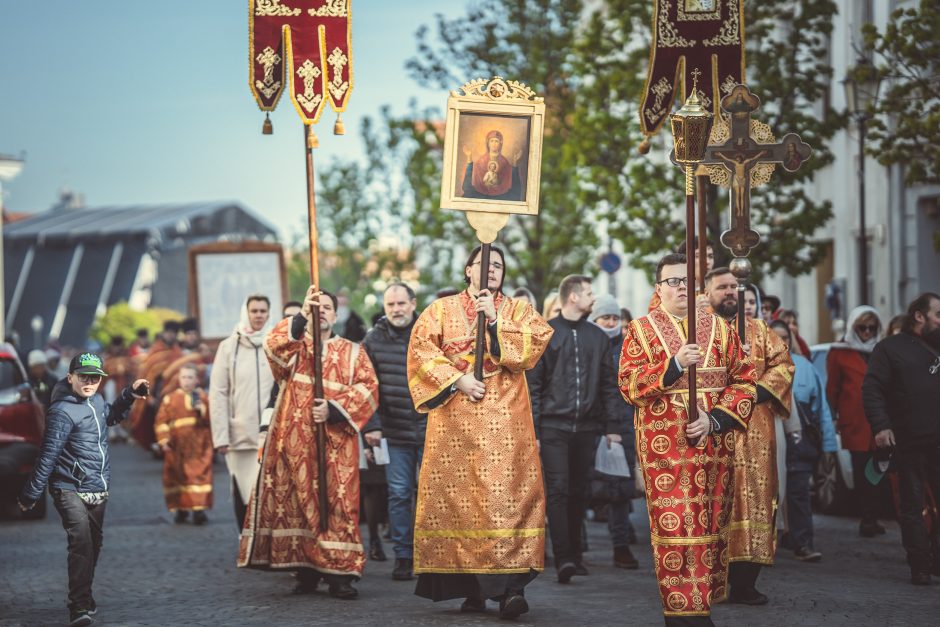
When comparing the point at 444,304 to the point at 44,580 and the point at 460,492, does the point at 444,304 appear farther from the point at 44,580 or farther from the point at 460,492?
the point at 44,580

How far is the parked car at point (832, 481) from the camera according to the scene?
15836mm

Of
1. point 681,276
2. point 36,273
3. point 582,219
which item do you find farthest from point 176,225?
point 681,276

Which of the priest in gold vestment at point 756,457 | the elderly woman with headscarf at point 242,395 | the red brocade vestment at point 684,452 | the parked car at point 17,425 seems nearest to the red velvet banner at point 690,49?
the priest in gold vestment at point 756,457

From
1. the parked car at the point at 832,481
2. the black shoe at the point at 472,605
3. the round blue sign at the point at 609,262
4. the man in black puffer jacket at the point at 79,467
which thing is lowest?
the black shoe at the point at 472,605

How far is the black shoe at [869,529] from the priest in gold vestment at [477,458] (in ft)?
17.4

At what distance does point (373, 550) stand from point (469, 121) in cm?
439

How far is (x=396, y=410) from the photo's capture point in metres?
12.7

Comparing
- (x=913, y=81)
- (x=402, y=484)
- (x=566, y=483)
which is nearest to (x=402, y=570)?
(x=402, y=484)

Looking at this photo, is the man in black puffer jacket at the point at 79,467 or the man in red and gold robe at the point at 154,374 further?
the man in red and gold robe at the point at 154,374

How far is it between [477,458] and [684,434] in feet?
5.49

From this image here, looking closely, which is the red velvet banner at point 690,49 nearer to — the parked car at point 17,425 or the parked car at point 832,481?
the parked car at point 832,481

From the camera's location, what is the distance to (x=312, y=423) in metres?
11.2

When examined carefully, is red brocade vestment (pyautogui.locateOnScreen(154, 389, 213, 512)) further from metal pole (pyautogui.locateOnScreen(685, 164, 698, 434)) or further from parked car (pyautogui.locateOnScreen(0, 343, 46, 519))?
metal pole (pyautogui.locateOnScreen(685, 164, 698, 434))

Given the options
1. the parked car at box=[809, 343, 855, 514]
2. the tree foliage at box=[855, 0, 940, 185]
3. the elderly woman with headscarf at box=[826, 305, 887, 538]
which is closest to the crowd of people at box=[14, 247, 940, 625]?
the elderly woman with headscarf at box=[826, 305, 887, 538]
